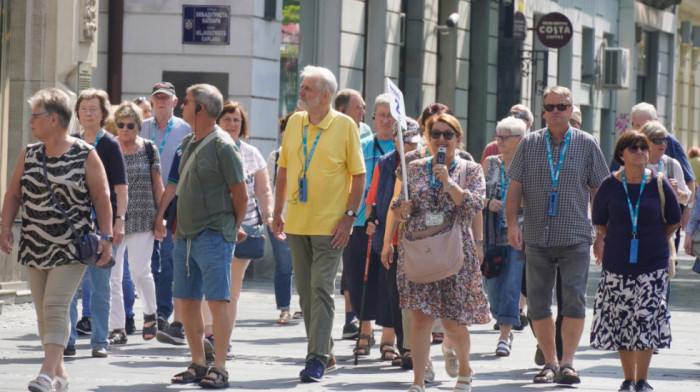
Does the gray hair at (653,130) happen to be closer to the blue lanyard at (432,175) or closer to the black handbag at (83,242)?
the blue lanyard at (432,175)

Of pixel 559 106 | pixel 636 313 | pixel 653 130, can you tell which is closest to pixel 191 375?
pixel 636 313

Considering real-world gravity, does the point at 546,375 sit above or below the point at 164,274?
below

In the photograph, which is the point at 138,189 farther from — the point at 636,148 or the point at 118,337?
the point at 636,148

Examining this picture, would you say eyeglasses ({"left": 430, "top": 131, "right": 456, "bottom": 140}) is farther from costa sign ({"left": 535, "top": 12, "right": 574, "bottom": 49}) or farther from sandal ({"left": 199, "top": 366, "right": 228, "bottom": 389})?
costa sign ({"left": 535, "top": 12, "right": 574, "bottom": 49})

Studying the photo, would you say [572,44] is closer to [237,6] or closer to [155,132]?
[237,6]

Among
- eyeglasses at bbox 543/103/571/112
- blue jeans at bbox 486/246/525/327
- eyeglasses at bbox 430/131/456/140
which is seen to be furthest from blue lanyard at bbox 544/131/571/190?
blue jeans at bbox 486/246/525/327

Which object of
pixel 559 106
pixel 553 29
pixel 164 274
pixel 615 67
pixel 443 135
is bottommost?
pixel 164 274

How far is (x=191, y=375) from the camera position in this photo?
30.7 ft

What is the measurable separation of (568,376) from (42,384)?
10.9 ft

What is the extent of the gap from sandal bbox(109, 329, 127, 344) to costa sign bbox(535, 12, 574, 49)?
19.1 meters

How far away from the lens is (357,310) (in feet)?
36.1

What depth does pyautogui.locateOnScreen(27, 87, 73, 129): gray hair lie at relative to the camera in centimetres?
865

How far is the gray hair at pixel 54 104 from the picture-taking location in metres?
8.65

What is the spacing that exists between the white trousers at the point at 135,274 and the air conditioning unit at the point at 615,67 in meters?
24.4
